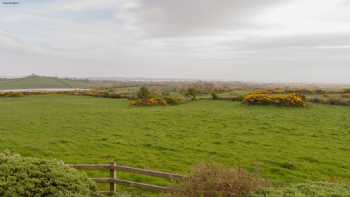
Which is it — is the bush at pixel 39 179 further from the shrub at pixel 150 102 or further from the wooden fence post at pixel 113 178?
the shrub at pixel 150 102

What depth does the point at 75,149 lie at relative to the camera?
13883 mm

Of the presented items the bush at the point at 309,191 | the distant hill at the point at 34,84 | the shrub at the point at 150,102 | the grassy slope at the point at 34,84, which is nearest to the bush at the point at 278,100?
the shrub at the point at 150,102

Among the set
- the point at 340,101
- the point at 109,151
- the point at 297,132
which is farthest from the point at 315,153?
the point at 340,101

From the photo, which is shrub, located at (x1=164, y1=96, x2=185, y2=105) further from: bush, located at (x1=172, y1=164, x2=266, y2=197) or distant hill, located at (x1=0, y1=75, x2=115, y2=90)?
distant hill, located at (x1=0, y1=75, x2=115, y2=90)

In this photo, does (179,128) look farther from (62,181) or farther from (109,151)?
(62,181)

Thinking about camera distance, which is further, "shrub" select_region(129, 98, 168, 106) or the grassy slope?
the grassy slope

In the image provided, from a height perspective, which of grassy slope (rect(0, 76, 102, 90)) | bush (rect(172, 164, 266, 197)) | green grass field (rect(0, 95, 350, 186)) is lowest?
green grass field (rect(0, 95, 350, 186))

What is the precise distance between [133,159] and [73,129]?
8.01 meters

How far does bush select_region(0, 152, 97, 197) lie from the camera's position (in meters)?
6.35

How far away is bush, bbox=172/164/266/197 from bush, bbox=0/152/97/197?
2.42 meters

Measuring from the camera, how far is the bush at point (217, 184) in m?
5.76

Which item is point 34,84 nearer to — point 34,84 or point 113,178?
point 34,84

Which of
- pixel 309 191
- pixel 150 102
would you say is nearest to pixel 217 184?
pixel 309 191

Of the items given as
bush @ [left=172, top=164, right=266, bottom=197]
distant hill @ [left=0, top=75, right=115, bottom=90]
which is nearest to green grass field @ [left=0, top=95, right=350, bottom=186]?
bush @ [left=172, top=164, right=266, bottom=197]
